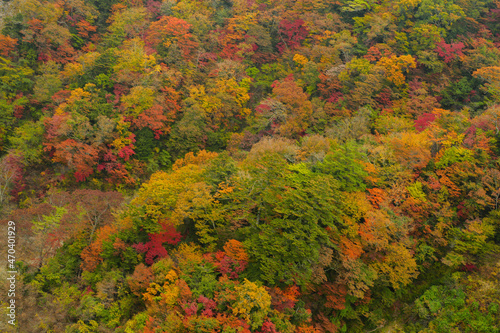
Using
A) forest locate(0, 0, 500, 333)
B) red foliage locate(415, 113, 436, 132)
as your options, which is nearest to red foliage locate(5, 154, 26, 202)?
forest locate(0, 0, 500, 333)

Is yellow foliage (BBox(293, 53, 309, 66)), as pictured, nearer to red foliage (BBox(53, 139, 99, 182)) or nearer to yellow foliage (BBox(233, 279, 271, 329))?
red foliage (BBox(53, 139, 99, 182))

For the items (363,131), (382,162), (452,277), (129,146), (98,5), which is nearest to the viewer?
Answer: (452,277)

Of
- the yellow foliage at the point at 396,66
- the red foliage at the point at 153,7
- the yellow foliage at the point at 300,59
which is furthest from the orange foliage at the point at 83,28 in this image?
the yellow foliage at the point at 396,66

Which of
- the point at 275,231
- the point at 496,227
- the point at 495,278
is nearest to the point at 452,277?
the point at 495,278

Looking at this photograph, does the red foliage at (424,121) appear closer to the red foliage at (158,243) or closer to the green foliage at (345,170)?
the green foliage at (345,170)

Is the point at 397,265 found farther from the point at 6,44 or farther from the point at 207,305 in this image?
the point at 6,44

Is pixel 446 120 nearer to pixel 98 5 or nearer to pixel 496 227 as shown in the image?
pixel 496 227
